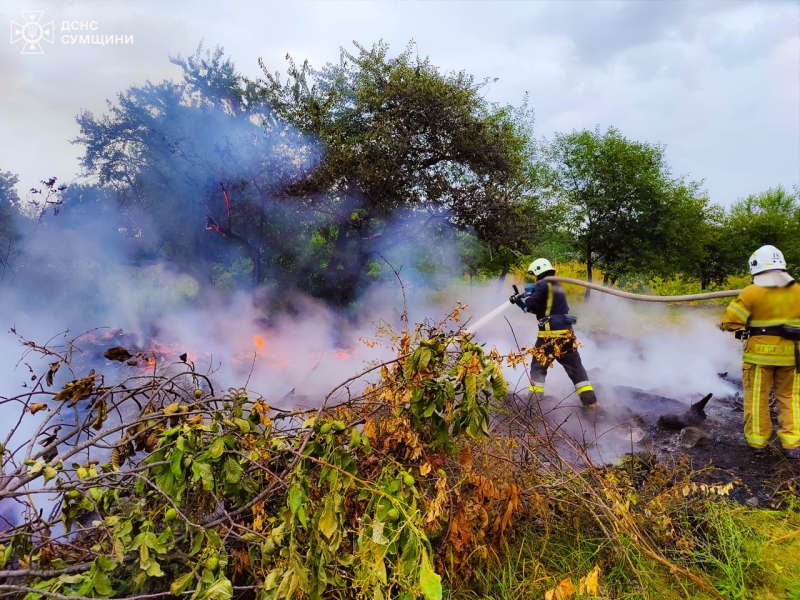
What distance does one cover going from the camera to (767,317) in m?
4.15

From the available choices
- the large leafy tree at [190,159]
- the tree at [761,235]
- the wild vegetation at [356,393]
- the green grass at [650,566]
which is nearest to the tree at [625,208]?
the wild vegetation at [356,393]

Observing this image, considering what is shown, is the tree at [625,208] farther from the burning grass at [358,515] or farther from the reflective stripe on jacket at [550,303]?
the burning grass at [358,515]

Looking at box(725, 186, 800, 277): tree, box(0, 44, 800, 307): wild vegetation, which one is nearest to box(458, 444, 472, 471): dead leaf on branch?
box(0, 44, 800, 307): wild vegetation

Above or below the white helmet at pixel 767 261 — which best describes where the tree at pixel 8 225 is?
above

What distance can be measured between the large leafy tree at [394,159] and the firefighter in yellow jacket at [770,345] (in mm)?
6813

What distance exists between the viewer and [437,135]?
10242mm

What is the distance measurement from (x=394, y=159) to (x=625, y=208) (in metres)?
8.76

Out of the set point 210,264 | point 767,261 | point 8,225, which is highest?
point 8,225

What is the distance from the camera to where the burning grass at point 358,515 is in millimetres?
1808

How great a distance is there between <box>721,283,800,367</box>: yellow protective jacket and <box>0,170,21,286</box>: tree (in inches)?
452

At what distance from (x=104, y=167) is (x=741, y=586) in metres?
11.8

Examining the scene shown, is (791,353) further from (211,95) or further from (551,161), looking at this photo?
(551,161)


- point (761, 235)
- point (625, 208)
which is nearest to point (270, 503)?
point (625, 208)

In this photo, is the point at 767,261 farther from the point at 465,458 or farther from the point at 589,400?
the point at 465,458
